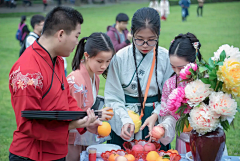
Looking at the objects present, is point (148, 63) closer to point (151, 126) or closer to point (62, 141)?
point (151, 126)

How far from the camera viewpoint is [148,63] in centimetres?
249

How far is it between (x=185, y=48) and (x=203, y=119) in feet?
2.35

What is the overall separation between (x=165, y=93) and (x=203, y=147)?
0.66 meters

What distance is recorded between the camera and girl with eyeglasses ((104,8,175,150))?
2322 mm

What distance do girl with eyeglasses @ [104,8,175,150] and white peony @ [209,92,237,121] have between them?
25.0 inches

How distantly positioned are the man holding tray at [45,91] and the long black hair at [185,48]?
0.79m

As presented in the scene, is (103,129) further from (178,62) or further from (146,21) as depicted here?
(146,21)

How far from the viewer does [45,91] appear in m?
1.77

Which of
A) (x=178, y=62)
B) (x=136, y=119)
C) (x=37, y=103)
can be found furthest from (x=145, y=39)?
(x=37, y=103)

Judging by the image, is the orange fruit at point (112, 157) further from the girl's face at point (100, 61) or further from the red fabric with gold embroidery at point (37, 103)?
the girl's face at point (100, 61)

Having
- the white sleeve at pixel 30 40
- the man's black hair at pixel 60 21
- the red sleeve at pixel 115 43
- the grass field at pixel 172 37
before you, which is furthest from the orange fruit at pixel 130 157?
the red sleeve at pixel 115 43

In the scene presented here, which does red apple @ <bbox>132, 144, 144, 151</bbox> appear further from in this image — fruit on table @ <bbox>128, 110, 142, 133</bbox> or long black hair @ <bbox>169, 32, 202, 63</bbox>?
long black hair @ <bbox>169, 32, 202, 63</bbox>

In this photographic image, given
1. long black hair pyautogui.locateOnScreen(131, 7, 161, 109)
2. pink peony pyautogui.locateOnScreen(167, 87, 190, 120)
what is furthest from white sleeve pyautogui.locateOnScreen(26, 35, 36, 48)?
pink peony pyautogui.locateOnScreen(167, 87, 190, 120)

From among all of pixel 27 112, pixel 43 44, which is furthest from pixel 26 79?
pixel 43 44
